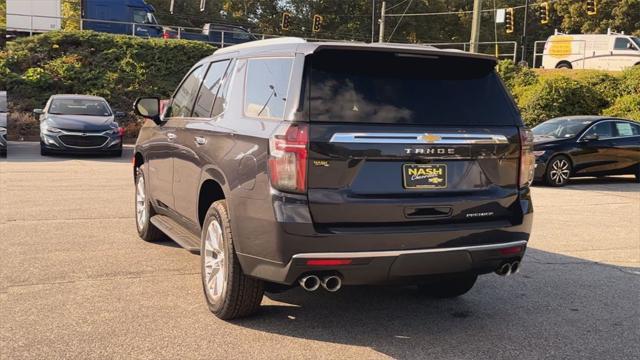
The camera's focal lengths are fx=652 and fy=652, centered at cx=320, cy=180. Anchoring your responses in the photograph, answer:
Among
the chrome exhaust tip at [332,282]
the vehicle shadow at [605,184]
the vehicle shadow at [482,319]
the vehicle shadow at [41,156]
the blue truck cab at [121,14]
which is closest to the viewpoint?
the chrome exhaust tip at [332,282]

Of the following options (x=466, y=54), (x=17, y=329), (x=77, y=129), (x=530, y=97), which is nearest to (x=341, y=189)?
(x=466, y=54)

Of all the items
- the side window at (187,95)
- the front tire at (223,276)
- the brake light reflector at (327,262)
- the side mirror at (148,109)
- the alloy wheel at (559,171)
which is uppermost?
the side window at (187,95)

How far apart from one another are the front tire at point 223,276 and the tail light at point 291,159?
68cm

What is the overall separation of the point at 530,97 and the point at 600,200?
47.5 ft

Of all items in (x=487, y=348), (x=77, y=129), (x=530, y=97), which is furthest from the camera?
(x=530, y=97)

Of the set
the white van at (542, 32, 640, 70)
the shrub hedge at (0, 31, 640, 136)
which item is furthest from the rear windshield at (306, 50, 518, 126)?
the white van at (542, 32, 640, 70)

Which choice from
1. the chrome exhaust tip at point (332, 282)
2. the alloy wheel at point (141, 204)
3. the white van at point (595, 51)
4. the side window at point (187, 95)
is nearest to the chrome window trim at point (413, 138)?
the chrome exhaust tip at point (332, 282)

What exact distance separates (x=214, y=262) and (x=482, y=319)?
79.0 inches

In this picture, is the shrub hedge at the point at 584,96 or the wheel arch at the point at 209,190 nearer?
the wheel arch at the point at 209,190

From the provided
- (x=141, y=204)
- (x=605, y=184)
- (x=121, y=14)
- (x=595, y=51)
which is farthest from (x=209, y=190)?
(x=121, y=14)

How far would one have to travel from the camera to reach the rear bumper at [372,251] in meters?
3.78

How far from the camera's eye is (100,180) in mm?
12117

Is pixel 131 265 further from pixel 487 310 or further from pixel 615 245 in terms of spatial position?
pixel 615 245

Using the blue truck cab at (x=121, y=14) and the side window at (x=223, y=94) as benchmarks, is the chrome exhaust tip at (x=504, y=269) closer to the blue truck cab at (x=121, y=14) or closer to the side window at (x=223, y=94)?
the side window at (x=223, y=94)
